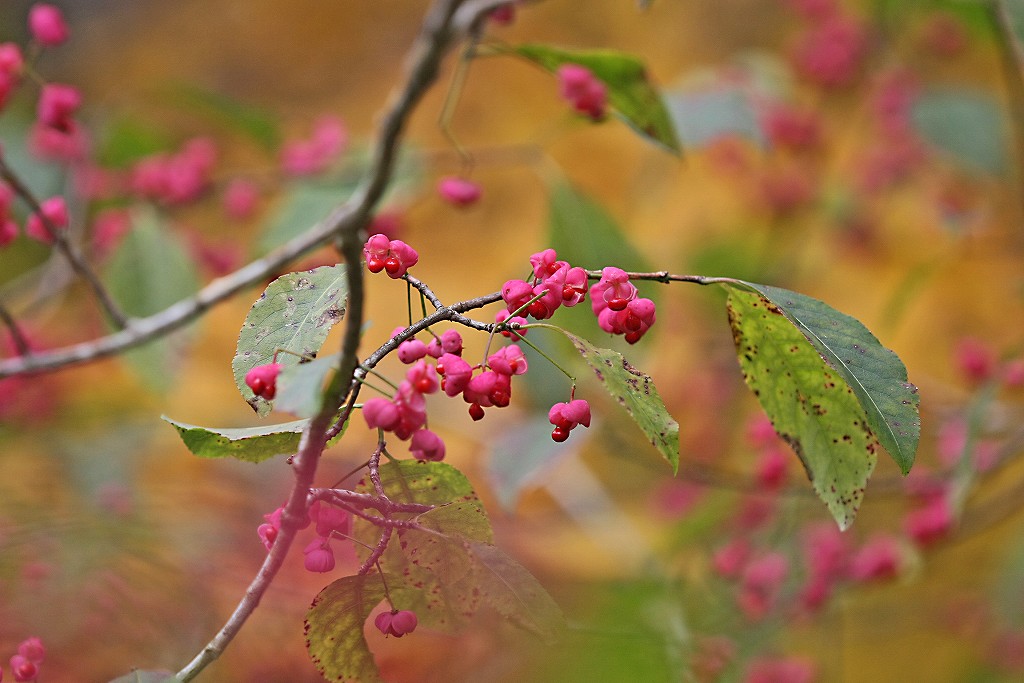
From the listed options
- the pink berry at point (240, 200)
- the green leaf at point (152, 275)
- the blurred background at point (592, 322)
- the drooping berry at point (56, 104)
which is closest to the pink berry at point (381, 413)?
the blurred background at point (592, 322)

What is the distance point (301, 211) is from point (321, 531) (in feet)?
2.16

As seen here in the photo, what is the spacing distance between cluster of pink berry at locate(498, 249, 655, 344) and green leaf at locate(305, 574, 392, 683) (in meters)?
0.12

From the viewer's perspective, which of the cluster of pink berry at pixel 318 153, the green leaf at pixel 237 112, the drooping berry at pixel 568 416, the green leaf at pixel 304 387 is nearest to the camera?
the green leaf at pixel 304 387

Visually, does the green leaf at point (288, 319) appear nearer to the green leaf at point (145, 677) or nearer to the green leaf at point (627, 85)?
the green leaf at point (145, 677)

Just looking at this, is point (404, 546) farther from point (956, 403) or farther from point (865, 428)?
point (956, 403)

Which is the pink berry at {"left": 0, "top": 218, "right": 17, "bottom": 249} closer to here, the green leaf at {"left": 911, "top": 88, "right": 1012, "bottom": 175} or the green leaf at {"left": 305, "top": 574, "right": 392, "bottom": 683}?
the green leaf at {"left": 305, "top": 574, "right": 392, "bottom": 683}

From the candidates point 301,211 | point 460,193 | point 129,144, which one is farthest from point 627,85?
point 129,144

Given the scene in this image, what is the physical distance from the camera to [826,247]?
1.80m

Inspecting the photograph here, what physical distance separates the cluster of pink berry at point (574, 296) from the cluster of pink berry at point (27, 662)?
0.23 m

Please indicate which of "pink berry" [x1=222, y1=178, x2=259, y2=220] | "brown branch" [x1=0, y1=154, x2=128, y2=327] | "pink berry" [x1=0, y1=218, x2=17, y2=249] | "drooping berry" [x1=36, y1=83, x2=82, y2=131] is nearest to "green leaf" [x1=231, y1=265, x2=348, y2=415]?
"brown branch" [x1=0, y1=154, x2=128, y2=327]

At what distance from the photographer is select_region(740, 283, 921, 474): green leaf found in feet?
1.28

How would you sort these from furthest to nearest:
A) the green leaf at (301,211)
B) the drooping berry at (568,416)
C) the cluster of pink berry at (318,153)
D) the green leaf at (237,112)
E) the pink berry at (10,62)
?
the cluster of pink berry at (318,153) < the green leaf at (237,112) < the green leaf at (301,211) < the pink berry at (10,62) < the drooping berry at (568,416)

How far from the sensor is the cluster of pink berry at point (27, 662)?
37 cm

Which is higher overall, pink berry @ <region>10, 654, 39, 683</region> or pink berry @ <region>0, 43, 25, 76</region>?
pink berry @ <region>0, 43, 25, 76</region>
